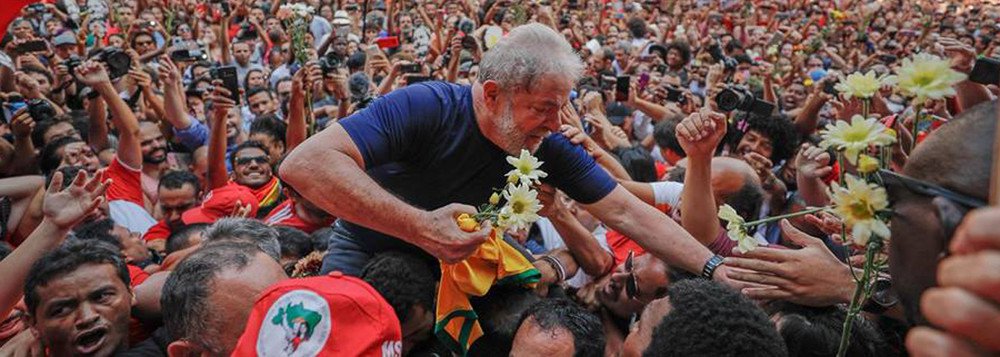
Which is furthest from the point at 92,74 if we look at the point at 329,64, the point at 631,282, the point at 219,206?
the point at 631,282

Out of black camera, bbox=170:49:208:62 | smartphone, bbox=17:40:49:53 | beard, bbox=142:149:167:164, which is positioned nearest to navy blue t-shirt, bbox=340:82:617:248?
beard, bbox=142:149:167:164

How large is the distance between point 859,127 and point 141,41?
28.9 ft

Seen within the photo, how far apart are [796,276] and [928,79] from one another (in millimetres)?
920

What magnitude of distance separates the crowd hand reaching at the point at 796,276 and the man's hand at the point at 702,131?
668 mm

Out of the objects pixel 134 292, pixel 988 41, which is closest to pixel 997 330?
pixel 134 292

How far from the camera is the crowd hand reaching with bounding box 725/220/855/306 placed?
223 cm

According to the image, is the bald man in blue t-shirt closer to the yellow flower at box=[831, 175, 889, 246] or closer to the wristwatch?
the wristwatch

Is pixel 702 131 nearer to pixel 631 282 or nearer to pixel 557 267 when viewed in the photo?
pixel 631 282

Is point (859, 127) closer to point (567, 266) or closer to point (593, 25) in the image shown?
point (567, 266)

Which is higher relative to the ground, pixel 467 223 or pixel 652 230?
pixel 467 223

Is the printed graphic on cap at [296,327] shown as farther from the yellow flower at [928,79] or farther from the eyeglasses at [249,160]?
the eyeglasses at [249,160]

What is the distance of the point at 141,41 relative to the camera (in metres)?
8.93

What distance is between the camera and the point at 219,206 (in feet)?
15.0

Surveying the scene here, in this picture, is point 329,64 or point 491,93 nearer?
point 491,93
